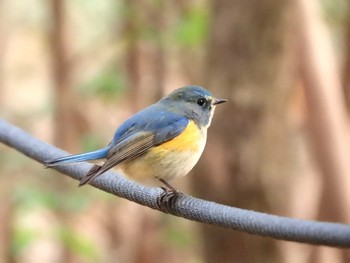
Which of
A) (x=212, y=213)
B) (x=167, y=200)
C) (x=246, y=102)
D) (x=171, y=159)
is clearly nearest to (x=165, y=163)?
(x=171, y=159)

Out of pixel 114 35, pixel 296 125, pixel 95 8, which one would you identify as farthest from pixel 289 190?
pixel 95 8

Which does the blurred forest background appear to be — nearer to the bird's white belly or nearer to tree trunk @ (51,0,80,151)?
tree trunk @ (51,0,80,151)

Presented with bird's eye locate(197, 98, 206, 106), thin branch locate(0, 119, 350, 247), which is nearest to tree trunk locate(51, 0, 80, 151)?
thin branch locate(0, 119, 350, 247)

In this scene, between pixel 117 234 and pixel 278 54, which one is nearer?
pixel 278 54

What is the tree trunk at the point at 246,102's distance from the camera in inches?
83.5

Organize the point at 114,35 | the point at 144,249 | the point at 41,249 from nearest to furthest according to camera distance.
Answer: the point at 144,249 → the point at 114,35 → the point at 41,249

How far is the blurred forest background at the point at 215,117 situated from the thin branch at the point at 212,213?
82 cm

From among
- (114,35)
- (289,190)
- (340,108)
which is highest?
(114,35)

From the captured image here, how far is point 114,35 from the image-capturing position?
11.2 feet

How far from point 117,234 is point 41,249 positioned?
46.3 inches

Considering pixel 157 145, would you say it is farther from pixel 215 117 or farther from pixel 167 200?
pixel 215 117

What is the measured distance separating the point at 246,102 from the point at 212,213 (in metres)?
1.21

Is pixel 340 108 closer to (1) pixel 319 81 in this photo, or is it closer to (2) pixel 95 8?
(1) pixel 319 81

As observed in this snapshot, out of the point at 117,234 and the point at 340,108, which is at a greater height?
the point at 340,108
